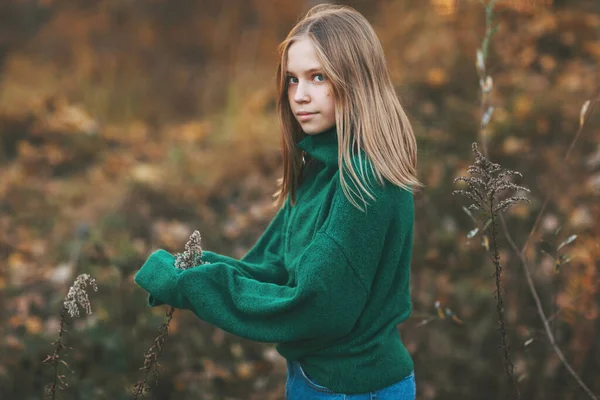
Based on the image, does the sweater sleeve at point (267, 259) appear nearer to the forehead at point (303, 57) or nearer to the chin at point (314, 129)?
the chin at point (314, 129)

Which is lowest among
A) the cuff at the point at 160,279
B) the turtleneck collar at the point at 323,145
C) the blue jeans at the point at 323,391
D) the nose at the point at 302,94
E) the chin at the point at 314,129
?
the blue jeans at the point at 323,391

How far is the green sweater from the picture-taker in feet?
5.61

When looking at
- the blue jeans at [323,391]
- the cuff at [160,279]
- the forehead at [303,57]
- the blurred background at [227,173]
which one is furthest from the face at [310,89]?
the blurred background at [227,173]

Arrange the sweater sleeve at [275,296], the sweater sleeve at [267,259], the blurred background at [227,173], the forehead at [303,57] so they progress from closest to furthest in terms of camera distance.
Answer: the sweater sleeve at [275,296]
the forehead at [303,57]
the sweater sleeve at [267,259]
the blurred background at [227,173]

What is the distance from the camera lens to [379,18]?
19.5 feet

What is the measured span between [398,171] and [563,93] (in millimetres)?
3399

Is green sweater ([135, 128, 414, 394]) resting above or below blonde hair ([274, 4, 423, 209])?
below

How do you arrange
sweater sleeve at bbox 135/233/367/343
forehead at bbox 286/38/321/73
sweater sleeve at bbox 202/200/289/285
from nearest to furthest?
sweater sleeve at bbox 135/233/367/343 < forehead at bbox 286/38/321/73 < sweater sleeve at bbox 202/200/289/285

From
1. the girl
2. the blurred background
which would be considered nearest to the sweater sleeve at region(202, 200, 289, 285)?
the girl

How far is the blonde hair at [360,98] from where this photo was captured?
179cm

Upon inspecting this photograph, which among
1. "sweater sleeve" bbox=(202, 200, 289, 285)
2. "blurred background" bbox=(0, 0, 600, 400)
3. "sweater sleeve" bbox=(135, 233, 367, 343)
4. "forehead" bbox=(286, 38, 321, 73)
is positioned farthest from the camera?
"blurred background" bbox=(0, 0, 600, 400)

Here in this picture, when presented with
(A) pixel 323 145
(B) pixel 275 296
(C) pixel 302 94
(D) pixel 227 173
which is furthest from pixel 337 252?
(D) pixel 227 173

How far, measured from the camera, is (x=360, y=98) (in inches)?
72.3

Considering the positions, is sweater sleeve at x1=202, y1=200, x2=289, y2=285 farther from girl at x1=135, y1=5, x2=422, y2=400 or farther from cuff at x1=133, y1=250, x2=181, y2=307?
cuff at x1=133, y1=250, x2=181, y2=307
